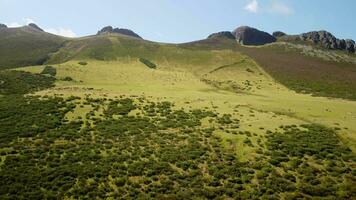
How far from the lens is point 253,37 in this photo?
194m

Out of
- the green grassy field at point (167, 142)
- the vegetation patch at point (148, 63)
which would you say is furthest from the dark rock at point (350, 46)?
the vegetation patch at point (148, 63)

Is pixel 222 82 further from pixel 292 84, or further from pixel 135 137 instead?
pixel 135 137

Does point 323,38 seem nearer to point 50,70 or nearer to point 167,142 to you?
point 50,70

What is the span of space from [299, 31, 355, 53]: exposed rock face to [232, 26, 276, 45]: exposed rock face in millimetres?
27171

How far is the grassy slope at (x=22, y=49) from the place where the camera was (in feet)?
353

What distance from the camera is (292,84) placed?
92.4m

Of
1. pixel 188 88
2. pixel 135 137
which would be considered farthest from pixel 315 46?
pixel 135 137

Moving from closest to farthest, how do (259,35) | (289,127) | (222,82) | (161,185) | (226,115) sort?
(161,185)
(289,127)
(226,115)
(222,82)
(259,35)

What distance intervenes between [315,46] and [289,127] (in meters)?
112

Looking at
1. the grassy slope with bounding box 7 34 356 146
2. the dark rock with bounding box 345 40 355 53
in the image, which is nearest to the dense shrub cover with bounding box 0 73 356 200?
the grassy slope with bounding box 7 34 356 146

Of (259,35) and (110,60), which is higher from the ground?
(259,35)

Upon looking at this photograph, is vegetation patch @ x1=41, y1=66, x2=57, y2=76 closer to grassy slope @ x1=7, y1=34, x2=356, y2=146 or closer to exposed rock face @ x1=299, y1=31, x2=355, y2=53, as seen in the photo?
grassy slope @ x1=7, y1=34, x2=356, y2=146

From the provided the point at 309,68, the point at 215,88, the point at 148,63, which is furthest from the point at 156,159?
the point at 309,68

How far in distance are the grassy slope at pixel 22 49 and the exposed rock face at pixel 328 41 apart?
10667 cm
